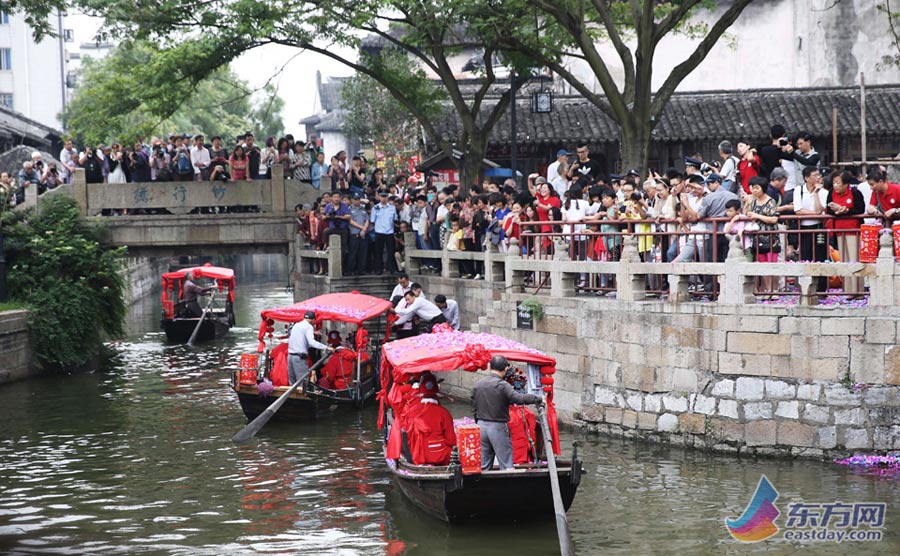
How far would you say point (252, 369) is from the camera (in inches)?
799

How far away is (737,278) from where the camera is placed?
15.7 m

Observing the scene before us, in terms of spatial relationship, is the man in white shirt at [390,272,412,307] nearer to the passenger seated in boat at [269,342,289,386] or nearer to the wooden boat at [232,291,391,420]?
the wooden boat at [232,291,391,420]

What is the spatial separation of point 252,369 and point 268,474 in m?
4.15

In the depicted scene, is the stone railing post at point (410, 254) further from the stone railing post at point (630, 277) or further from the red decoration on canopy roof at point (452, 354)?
the red decoration on canopy roof at point (452, 354)

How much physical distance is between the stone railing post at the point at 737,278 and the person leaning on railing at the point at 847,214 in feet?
3.93

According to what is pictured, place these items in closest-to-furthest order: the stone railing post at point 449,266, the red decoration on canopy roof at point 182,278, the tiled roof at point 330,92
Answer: the stone railing post at point 449,266 → the red decoration on canopy roof at point 182,278 → the tiled roof at point 330,92

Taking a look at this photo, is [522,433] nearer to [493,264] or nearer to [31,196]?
[493,264]

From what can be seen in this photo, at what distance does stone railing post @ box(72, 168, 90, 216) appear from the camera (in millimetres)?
27516

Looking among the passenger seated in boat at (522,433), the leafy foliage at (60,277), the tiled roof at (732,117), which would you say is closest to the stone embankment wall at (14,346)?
the leafy foliage at (60,277)

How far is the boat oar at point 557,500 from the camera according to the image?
11.2m

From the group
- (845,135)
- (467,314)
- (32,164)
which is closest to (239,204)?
(32,164)

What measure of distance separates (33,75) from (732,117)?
41036 mm

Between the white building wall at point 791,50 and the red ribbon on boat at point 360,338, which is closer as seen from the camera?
the red ribbon on boat at point 360,338

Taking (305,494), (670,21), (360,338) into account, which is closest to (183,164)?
(360,338)
